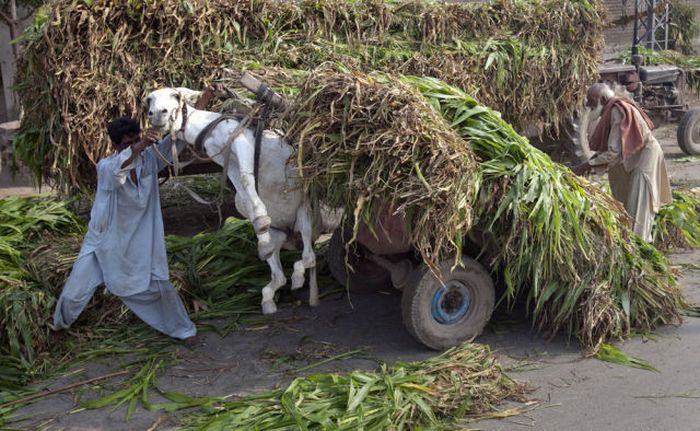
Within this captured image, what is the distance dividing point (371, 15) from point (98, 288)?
412cm

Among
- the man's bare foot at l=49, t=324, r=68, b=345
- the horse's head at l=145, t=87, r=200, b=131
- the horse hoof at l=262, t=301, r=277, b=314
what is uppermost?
the horse's head at l=145, t=87, r=200, b=131

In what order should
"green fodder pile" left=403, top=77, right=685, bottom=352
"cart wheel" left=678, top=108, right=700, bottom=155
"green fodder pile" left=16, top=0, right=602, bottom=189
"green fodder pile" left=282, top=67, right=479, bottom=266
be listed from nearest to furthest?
"green fodder pile" left=282, top=67, right=479, bottom=266 → "green fodder pile" left=403, top=77, right=685, bottom=352 → "green fodder pile" left=16, top=0, right=602, bottom=189 → "cart wheel" left=678, top=108, right=700, bottom=155

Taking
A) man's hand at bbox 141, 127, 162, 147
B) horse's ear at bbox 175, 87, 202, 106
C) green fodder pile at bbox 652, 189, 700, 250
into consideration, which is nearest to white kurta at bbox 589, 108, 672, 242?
green fodder pile at bbox 652, 189, 700, 250

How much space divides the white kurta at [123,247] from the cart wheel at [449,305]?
164cm

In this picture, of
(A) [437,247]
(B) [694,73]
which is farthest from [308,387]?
(B) [694,73]

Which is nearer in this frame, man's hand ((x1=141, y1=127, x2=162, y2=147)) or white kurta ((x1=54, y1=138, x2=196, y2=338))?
man's hand ((x1=141, y1=127, x2=162, y2=147))

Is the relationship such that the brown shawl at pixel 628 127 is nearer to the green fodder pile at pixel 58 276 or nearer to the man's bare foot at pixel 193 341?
the green fodder pile at pixel 58 276

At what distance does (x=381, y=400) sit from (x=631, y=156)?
3415mm

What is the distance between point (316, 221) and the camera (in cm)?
527

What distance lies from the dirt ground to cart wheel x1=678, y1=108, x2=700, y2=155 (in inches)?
245

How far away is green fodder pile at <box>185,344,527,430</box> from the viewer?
389cm

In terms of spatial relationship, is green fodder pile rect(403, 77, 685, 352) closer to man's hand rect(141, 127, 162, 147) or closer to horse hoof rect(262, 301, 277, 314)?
horse hoof rect(262, 301, 277, 314)

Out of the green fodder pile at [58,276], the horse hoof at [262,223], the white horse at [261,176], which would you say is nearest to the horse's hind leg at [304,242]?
the white horse at [261,176]

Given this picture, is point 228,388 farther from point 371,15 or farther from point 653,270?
point 371,15
